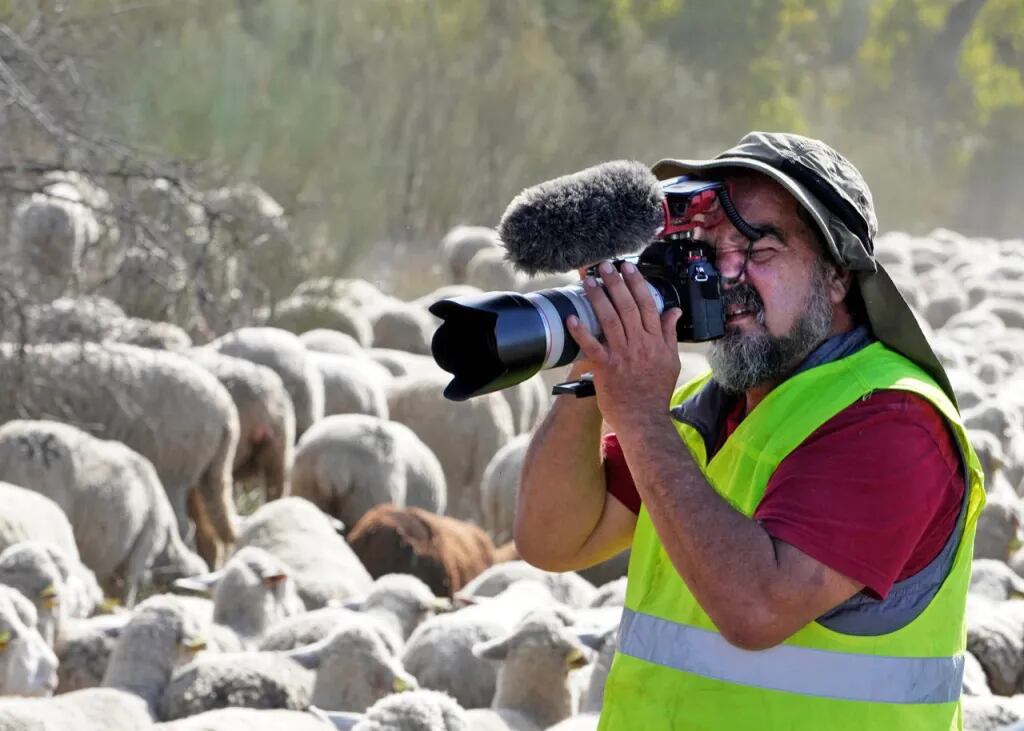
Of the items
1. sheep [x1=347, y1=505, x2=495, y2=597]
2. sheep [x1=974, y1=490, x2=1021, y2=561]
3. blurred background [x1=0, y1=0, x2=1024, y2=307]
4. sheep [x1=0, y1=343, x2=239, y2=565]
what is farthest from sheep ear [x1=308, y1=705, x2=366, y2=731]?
sheep [x1=0, y1=343, x2=239, y2=565]

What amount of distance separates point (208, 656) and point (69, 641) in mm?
980

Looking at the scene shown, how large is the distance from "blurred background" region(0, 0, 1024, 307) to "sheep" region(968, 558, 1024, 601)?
452 cm

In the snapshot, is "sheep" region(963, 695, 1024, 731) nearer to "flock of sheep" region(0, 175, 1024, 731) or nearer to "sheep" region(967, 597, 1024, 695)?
"flock of sheep" region(0, 175, 1024, 731)

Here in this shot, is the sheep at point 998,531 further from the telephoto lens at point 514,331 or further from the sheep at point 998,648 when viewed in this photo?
the telephoto lens at point 514,331

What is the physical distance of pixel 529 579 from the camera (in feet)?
27.5

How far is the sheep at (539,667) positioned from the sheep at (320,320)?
1110cm

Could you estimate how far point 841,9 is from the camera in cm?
5909

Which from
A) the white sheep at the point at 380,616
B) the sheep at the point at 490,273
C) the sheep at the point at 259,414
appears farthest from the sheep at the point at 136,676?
the sheep at the point at 490,273

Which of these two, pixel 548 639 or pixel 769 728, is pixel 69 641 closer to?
pixel 548 639

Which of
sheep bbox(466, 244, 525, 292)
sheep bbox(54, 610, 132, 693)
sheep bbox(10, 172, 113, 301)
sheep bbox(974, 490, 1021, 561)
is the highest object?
sheep bbox(466, 244, 525, 292)

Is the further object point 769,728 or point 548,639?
point 548,639

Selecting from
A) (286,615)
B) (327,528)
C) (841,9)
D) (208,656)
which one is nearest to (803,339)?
(208,656)

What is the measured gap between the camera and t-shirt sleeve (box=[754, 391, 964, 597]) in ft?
7.86

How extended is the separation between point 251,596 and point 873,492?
16.9 feet
